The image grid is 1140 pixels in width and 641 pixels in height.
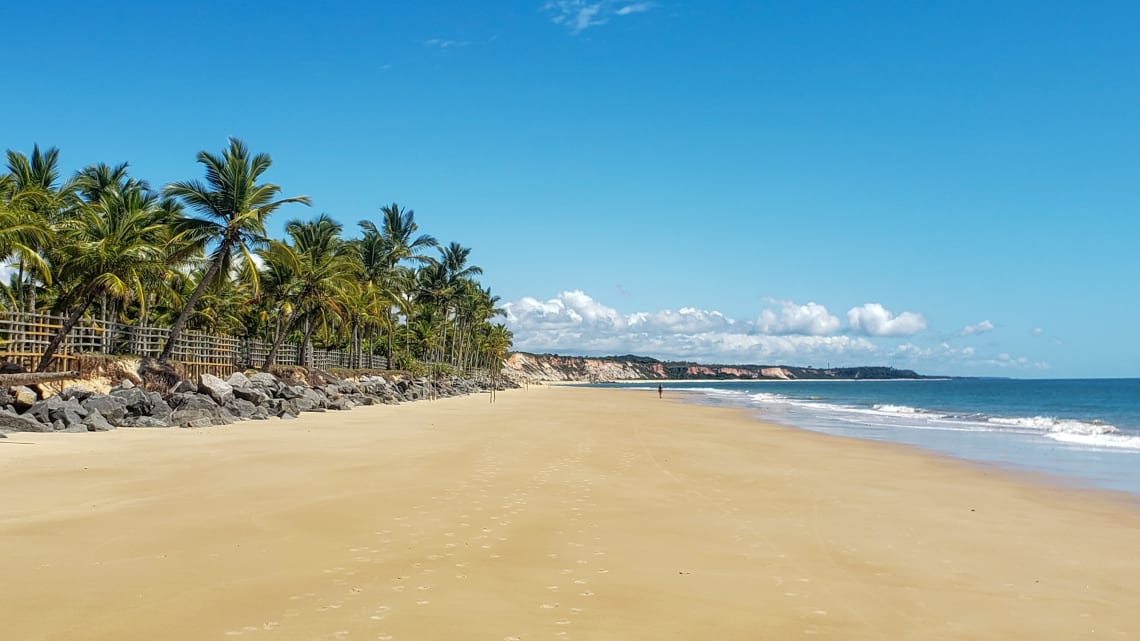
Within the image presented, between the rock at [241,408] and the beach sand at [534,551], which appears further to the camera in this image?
the rock at [241,408]

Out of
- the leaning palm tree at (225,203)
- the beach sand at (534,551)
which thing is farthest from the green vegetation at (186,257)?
the beach sand at (534,551)

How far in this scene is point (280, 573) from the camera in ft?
21.6

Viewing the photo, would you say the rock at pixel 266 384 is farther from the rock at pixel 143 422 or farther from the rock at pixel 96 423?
the rock at pixel 96 423

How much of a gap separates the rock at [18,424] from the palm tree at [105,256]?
698 cm

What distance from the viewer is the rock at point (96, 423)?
59.7ft

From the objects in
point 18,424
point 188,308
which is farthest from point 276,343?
point 18,424

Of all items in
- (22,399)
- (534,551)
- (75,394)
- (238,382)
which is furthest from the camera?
(238,382)

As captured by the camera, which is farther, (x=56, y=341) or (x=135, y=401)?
(x=56, y=341)

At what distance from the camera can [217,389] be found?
992 inches

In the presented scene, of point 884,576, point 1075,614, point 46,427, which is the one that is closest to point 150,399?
point 46,427

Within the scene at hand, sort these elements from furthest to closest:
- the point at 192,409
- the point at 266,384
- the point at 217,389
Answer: the point at 266,384 → the point at 217,389 → the point at 192,409

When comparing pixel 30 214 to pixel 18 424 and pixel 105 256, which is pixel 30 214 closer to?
pixel 105 256

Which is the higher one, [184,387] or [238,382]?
[238,382]

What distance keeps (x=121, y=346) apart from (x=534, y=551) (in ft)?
90.5
